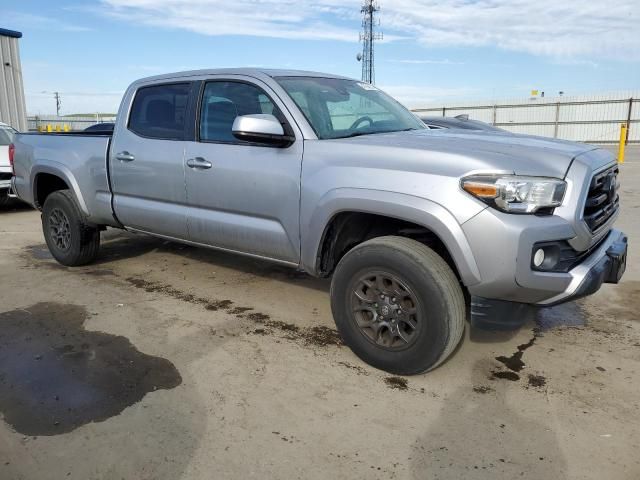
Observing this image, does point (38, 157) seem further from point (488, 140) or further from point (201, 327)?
point (488, 140)

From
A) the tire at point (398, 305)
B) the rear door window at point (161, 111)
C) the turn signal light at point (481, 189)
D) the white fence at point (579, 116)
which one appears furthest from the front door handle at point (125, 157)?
the white fence at point (579, 116)

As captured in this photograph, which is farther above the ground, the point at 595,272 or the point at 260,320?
the point at 595,272

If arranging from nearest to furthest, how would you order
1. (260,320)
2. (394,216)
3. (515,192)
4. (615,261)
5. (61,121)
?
(515,192), (394,216), (615,261), (260,320), (61,121)

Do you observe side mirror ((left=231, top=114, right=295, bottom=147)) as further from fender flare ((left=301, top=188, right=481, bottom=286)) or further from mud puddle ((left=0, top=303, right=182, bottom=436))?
mud puddle ((left=0, top=303, right=182, bottom=436))

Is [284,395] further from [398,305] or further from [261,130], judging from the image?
[261,130]

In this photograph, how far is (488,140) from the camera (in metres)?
3.26

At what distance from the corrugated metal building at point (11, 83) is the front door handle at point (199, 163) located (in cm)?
1557

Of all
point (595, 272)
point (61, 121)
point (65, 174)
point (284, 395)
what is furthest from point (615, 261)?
point (61, 121)

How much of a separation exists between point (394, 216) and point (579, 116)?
100 feet

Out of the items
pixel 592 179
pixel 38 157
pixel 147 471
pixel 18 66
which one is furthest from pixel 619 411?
pixel 18 66

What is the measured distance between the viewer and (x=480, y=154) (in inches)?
112

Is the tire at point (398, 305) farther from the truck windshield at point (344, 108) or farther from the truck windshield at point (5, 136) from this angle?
the truck windshield at point (5, 136)

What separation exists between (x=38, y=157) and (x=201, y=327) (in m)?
2.90

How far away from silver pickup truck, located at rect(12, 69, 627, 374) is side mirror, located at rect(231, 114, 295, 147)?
1cm
